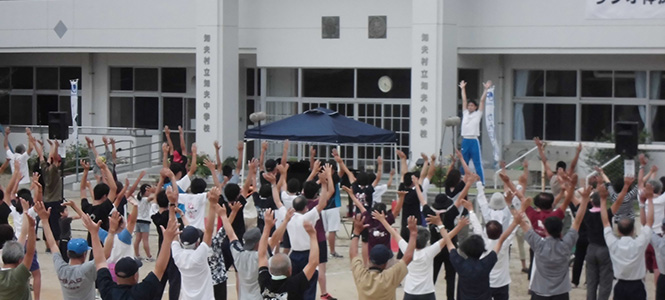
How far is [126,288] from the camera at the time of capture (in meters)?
8.51

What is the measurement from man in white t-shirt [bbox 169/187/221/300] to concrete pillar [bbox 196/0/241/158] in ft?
58.3

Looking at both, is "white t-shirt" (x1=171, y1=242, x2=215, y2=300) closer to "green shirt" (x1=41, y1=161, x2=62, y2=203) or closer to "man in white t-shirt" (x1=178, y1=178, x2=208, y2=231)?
"man in white t-shirt" (x1=178, y1=178, x2=208, y2=231)

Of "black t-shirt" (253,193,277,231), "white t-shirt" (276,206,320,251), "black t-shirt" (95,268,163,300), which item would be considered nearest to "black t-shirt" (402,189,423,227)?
"black t-shirt" (253,193,277,231)

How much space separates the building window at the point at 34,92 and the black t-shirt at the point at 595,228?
22.6 metres

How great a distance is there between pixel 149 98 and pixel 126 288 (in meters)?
23.4

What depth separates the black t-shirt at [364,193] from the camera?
15586mm

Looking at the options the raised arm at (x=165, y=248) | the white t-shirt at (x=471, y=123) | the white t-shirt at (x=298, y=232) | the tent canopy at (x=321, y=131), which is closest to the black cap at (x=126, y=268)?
the raised arm at (x=165, y=248)

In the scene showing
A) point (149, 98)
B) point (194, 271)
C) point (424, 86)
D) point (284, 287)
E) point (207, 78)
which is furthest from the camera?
point (149, 98)

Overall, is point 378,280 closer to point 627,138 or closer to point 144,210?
point 627,138

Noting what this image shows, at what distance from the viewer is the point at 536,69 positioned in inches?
1049

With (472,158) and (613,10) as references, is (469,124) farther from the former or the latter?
(613,10)

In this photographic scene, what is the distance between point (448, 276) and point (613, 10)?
1293 centimetres

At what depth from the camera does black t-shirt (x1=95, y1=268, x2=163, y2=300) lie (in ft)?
27.3

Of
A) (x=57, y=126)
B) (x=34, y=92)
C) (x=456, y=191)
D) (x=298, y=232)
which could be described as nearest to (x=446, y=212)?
(x=456, y=191)
